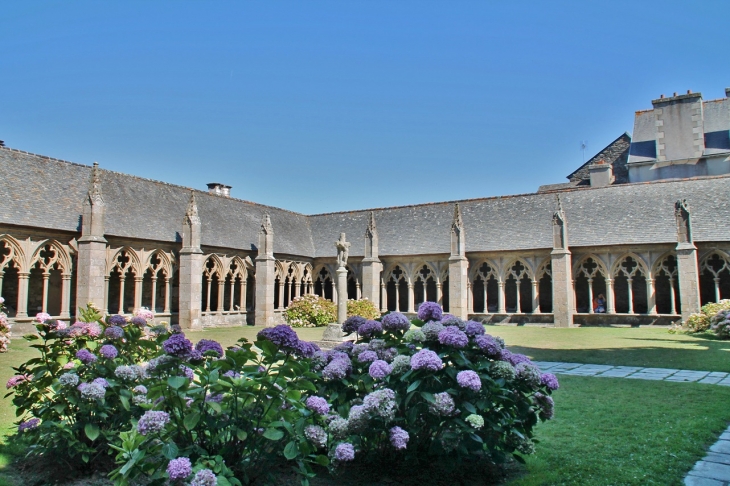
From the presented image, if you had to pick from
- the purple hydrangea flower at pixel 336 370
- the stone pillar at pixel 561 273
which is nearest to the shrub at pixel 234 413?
the purple hydrangea flower at pixel 336 370

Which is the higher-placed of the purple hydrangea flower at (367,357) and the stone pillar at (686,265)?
the stone pillar at (686,265)

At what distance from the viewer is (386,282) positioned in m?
30.7

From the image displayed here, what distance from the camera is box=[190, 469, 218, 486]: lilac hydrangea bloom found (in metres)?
3.76

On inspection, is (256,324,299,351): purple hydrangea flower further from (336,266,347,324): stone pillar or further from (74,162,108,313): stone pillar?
(74,162,108,313): stone pillar

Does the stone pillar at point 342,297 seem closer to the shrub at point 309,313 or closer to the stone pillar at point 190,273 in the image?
the stone pillar at point 190,273

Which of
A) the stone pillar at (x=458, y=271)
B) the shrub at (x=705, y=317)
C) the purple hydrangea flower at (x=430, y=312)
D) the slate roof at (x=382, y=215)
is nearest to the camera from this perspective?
the purple hydrangea flower at (x=430, y=312)

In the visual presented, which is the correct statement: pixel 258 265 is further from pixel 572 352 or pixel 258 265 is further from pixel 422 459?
pixel 422 459

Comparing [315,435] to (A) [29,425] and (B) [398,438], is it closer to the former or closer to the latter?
(B) [398,438]

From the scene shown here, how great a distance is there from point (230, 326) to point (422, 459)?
22650 millimetres

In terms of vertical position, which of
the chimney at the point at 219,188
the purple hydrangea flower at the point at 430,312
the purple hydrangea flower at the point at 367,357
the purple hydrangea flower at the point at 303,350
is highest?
the chimney at the point at 219,188

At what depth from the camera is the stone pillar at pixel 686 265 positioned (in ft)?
73.8

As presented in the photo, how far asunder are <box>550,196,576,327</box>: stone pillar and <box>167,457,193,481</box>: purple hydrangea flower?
77.4 feet

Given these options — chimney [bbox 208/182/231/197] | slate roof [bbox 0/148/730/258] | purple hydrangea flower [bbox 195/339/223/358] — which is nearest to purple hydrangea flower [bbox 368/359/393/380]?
purple hydrangea flower [bbox 195/339/223/358]

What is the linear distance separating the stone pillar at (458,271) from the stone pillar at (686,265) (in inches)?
372
